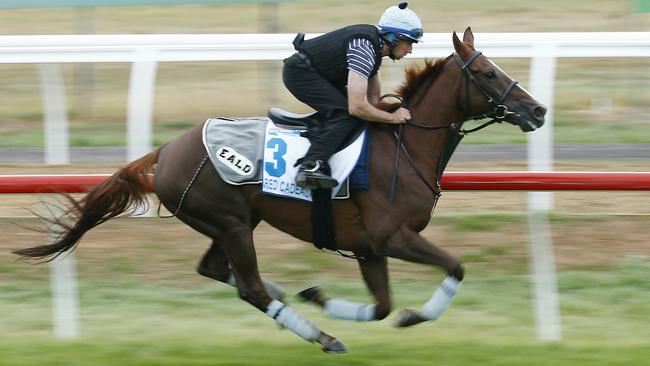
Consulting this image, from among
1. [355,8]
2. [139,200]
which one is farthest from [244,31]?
[139,200]

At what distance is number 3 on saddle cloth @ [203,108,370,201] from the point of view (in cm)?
559

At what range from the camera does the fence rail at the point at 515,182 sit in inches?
232

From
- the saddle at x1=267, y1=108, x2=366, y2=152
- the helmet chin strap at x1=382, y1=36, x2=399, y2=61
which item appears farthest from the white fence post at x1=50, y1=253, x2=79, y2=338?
the helmet chin strap at x1=382, y1=36, x2=399, y2=61

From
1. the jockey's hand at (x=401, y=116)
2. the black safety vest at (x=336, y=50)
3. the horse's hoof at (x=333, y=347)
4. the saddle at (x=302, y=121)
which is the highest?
the black safety vest at (x=336, y=50)

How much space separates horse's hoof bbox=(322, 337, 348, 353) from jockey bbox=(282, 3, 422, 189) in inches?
31.5

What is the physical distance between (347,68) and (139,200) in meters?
1.28

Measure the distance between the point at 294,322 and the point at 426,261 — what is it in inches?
29.3

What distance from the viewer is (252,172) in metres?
5.66

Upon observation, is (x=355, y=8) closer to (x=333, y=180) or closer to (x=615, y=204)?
(x=615, y=204)

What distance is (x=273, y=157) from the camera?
5648mm

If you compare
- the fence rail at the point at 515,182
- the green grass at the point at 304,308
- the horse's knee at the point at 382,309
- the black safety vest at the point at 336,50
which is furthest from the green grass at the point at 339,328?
the black safety vest at the point at 336,50

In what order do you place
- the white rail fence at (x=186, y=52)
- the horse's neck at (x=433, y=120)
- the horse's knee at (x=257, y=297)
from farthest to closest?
1. the white rail fence at (x=186, y=52)
2. the horse's knee at (x=257, y=297)
3. the horse's neck at (x=433, y=120)

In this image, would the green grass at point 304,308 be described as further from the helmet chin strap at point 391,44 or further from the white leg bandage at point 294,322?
the helmet chin strap at point 391,44

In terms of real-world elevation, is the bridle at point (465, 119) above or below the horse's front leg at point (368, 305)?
above
